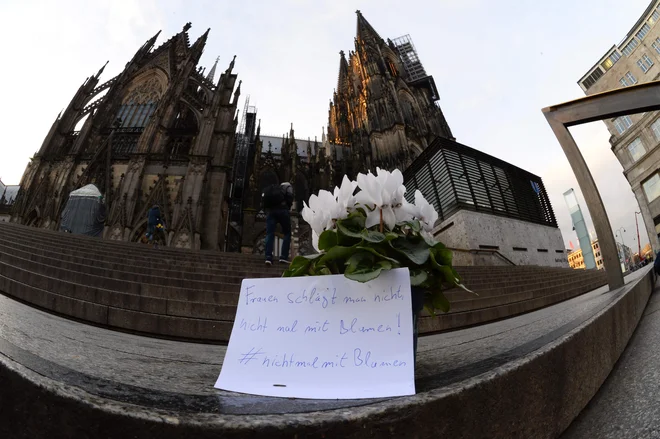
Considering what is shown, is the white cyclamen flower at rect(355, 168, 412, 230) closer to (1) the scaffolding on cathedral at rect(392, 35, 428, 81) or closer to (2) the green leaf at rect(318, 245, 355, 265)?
(2) the green leaf at rect(318, 245, 355, 265)

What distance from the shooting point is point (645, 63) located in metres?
20.3

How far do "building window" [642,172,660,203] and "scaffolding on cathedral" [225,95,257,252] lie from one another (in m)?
27.8

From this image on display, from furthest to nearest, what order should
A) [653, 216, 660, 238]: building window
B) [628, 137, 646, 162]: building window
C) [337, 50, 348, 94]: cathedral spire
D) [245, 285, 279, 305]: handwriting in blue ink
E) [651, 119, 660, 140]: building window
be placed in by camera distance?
[337, 50, 348, 94]: cathedral spire, [628, 137, 646, 162]: building window, [653, 216, 660, 238]: building window, [651, 119, 660, 140]: building window, [245, 285, 279, 305]: handwriting in blue ink

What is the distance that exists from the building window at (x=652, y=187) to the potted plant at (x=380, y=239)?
2768 centimetres

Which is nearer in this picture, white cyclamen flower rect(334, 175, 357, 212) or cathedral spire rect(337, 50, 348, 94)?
white cyclamen flower rect(334, 175, 357, 212)

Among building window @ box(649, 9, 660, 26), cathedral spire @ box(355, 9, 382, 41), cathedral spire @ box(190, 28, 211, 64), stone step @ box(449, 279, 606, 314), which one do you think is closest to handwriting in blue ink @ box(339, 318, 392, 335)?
stone step @ box(449, 279, 606, 314)

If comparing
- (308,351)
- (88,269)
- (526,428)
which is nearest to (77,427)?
(308,351)

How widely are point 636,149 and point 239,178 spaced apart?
30358 millimetres

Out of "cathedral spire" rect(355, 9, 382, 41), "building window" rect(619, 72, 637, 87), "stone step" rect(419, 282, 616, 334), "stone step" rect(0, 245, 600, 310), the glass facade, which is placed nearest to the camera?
"stone step" rect(419, 282, 616, 334)

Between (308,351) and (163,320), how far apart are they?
1.85m

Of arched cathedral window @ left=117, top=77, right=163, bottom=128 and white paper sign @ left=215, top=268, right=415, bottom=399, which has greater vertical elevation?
arched cathedral window @ left=117, top=77, right=163, bottom=128

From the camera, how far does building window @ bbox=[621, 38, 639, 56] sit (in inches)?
848

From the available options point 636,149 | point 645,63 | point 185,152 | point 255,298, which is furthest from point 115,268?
point 645,63

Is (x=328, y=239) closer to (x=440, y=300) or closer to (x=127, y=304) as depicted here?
(x=440, y=300)
